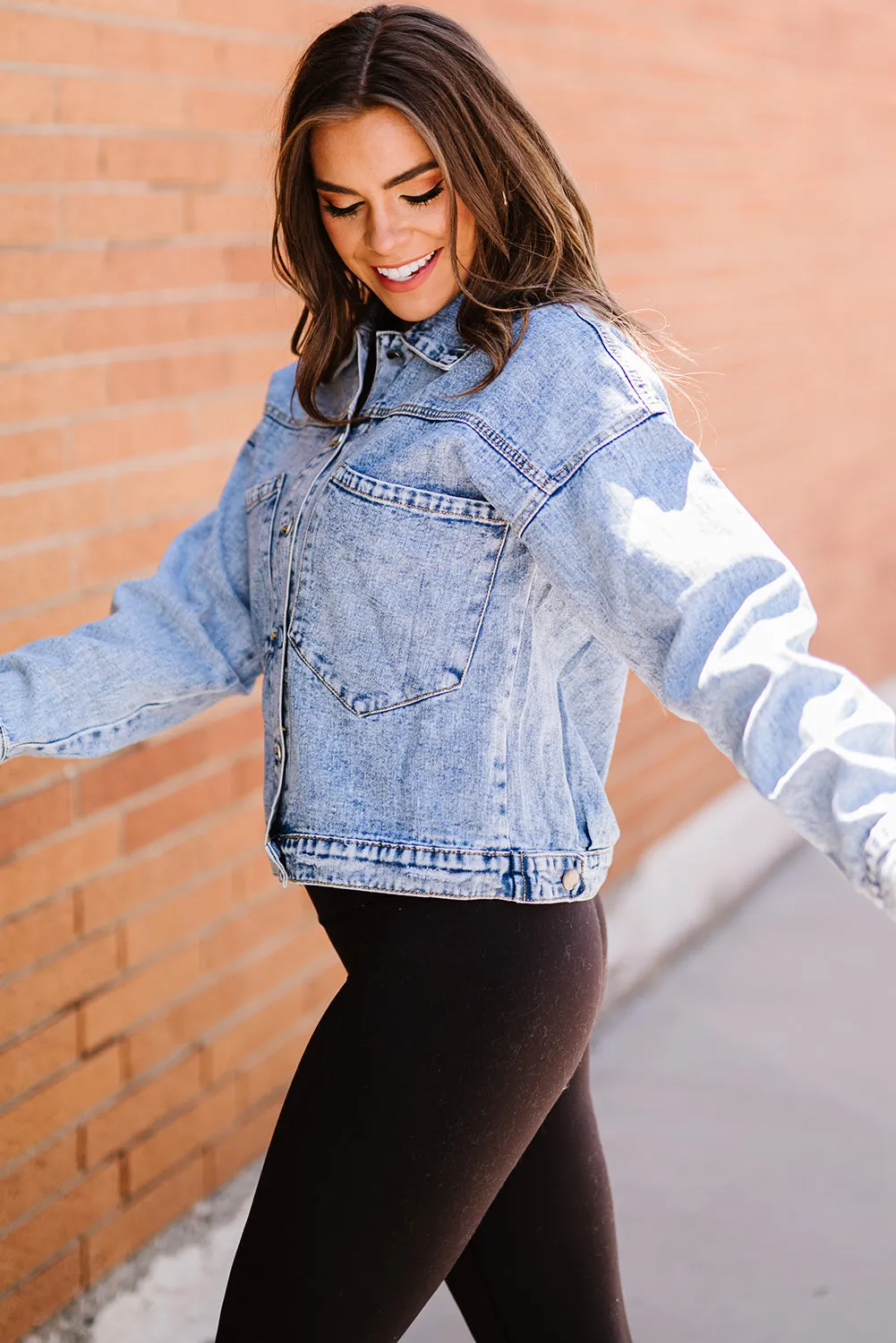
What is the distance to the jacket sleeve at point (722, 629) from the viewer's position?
51.9 inches

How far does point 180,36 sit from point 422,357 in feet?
3.49

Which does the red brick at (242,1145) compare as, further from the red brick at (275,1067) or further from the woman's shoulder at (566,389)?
the woman's shoulder at (566,389)

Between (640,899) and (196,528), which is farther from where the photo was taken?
(640,899)

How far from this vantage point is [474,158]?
1670 mm

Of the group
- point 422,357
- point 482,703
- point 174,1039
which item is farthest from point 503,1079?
point 174,1039

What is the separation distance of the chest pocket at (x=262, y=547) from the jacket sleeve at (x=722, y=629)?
42cm

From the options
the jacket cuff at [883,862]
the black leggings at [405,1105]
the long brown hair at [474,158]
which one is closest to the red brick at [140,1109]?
the black leggings at [405,1105]

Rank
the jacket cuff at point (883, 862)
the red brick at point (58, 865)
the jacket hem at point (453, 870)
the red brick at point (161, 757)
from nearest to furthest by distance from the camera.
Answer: the jacket cuff at point (883, 862)
the jacket hem at point (453, 870)
the red brick at point (58, 865)
the red brick at point (161, 757)

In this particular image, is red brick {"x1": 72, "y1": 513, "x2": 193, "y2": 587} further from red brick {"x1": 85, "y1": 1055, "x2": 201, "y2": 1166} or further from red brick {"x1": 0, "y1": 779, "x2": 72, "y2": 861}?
red brick {"x1": 85, "y1": 1055, "x2": 201, "y2": 1166}

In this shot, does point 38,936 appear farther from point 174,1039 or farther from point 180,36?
point 180,36

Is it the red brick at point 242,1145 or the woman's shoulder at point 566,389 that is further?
the red brick at point 242,1145

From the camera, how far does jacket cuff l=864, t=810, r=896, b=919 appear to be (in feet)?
4.11

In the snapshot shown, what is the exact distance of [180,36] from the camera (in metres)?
2.48

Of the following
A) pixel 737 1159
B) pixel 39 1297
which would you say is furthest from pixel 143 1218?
pixel 737 1159
